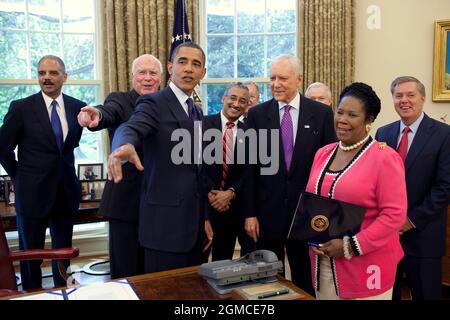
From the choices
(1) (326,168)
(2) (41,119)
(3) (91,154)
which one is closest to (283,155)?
(1) (326,168)

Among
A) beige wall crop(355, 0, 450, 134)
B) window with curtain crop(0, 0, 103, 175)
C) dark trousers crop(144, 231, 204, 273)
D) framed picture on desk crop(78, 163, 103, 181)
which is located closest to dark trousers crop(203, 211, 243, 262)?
dark trousers crop(144, 231, 204, 273)

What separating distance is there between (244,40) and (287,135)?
112 inches

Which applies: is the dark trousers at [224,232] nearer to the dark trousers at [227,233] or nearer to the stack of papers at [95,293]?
the dark trousers at [227,233]

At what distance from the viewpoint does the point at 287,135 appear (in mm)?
2512

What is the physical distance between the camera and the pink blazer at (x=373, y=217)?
1.75 m

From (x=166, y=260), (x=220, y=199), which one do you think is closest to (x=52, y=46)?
(x=220, y=199)

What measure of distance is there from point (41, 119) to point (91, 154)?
1675 mm

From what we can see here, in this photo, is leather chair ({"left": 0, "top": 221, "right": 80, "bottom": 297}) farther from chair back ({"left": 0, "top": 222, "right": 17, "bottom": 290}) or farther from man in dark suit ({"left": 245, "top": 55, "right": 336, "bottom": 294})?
man in dark suit ({"left": 245, "top": 55, "right": 336, "bottom": 294})

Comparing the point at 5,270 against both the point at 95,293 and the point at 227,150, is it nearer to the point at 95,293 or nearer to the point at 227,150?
the point at 95,293

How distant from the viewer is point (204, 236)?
7.37ft

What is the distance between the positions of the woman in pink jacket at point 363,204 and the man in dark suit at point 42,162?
209 cm

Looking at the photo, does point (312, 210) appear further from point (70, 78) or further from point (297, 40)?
point (70, 78)

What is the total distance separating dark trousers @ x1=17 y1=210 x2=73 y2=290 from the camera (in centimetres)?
300

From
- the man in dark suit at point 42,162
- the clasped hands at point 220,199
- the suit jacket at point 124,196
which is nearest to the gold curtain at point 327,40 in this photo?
the clasped hands at point 220,199
